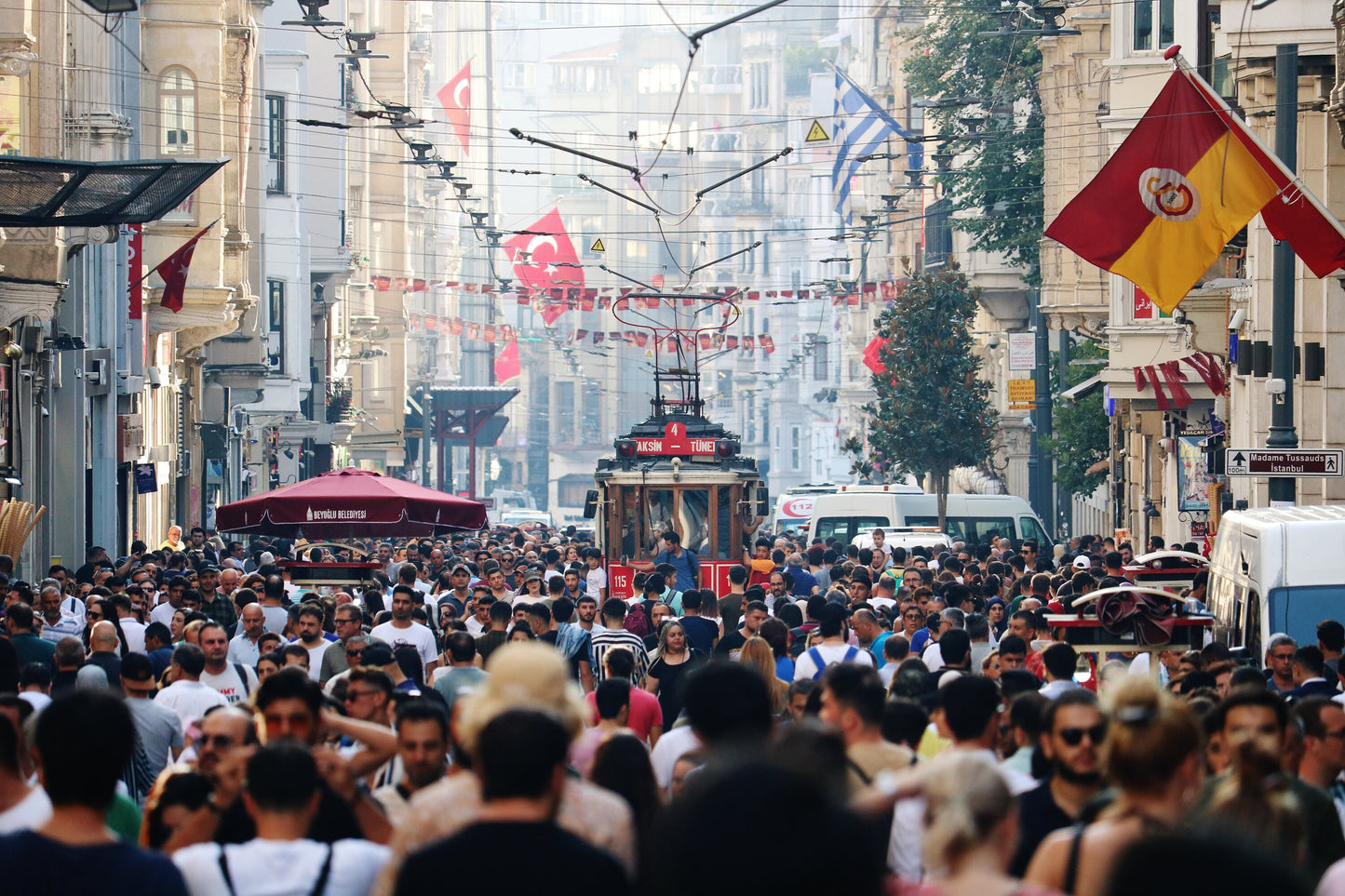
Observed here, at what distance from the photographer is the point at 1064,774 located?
6.05m

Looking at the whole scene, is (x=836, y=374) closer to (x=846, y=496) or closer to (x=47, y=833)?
(x=846, y=496)

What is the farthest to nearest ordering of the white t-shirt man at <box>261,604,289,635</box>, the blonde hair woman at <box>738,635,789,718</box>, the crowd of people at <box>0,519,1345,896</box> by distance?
the white t-shirt man at <box>261,604,289,635</box>, the blonde hair woman at <box>738,635,789,718</box>, the crowd of people at <box>0,519,1345,896</box>

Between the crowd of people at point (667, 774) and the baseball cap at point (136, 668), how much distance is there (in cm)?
1

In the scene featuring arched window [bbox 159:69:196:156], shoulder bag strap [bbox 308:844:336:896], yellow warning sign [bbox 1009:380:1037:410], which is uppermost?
arched window [bbox 159:69:196:156]

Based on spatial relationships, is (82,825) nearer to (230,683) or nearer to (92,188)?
(230,683)

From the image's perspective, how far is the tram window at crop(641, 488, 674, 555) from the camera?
25656 millimetres

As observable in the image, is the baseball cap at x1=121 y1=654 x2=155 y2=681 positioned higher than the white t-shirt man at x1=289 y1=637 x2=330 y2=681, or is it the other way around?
the baseball cap at x1=121 y1=654 x2=155 y2=681

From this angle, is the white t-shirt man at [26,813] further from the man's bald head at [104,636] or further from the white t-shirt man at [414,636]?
the white t-shirt man at [414,636]

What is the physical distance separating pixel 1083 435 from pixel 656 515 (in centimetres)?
1570

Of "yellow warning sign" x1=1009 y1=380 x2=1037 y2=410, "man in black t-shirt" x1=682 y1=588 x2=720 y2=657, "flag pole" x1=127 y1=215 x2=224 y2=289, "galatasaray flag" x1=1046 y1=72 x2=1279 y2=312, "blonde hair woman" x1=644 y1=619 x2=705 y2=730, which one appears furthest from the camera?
"yellow warning sign" x1=1009 y1=380 x2=1037 y2=410

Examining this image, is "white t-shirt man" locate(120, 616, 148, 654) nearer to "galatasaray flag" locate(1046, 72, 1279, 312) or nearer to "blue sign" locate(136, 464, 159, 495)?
"galatasaray flag" locate(1046, 72, 1279, 312)

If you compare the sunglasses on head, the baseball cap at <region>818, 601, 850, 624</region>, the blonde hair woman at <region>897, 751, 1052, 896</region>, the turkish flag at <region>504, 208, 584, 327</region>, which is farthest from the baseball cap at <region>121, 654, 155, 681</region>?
the turkish flag at <region>504, 208, 584, 327</region>

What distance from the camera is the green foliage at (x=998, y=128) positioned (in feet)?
137

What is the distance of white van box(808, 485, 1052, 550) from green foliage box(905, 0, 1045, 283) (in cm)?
795
